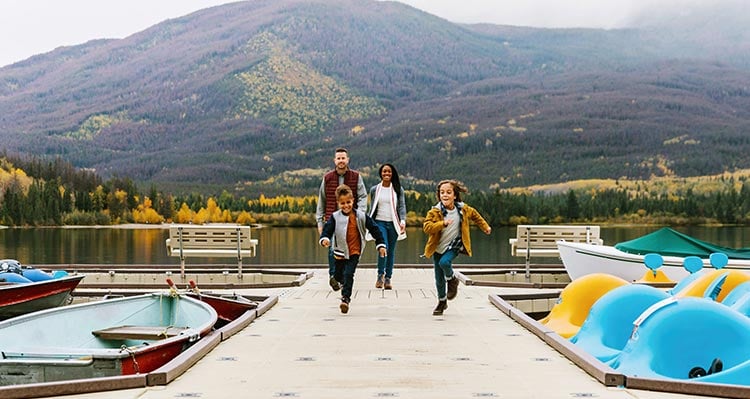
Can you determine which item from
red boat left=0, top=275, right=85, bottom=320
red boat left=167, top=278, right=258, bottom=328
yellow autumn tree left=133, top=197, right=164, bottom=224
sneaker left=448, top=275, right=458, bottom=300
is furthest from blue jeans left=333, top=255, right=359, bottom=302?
yellow autumn tree left=133, top=197, right=164, bottom=224

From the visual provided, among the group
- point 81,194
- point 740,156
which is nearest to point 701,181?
point 740,156

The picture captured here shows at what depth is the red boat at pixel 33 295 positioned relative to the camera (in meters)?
13.1

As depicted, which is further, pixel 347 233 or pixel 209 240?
pixel 209 240

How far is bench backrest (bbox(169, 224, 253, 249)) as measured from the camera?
1706cm

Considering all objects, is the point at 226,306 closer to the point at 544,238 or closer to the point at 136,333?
the point at 136,333

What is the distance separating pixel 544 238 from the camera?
57.2ft

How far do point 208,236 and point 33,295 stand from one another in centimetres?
418

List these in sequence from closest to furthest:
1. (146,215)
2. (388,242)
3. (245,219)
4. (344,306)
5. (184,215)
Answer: (344,306)
(388,242)
(245,219)
(146,215)
(184,215)

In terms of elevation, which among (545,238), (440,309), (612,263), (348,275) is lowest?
(440,309)

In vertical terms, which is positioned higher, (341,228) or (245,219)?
(341,228)

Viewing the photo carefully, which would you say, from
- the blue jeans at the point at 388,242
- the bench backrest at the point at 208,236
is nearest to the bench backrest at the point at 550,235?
the blue jeans at the point at 388,242

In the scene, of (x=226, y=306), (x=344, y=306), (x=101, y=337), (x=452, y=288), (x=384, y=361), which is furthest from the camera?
(x=226, y=306)

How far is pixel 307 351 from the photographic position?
7992 millimetres

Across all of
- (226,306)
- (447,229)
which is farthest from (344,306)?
(226,306)
